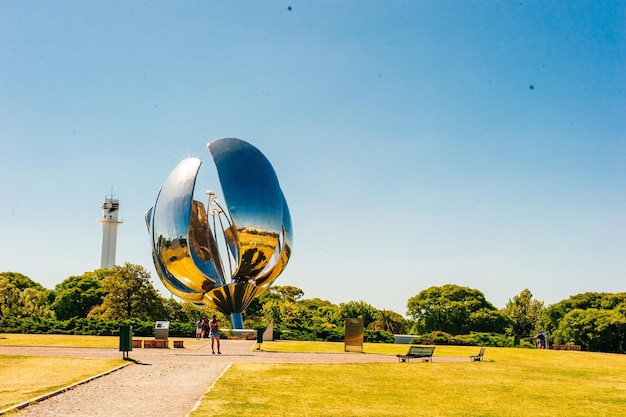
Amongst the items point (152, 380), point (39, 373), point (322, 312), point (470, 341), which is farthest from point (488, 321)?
point (39, 373)

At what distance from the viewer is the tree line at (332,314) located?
3775cm

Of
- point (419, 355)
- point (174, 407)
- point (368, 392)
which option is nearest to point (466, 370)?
point (419, 355)

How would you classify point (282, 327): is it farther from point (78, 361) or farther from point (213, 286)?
point (78, 361)

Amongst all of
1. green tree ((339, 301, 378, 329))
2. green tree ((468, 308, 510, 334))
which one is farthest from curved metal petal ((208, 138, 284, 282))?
green tree ((468, 308, 510, 334))

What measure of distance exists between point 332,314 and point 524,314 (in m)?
21.1

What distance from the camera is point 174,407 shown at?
36.5 feet

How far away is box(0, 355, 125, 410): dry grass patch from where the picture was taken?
12.3 m

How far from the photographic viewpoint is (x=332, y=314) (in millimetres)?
65938

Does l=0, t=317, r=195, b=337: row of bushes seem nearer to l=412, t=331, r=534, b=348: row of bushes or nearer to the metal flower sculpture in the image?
the metal flower sculpture

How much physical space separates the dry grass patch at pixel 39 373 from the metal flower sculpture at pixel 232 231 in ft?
49.4

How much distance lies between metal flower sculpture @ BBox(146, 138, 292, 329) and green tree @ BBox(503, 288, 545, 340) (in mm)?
34792

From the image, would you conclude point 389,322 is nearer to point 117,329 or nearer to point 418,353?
point 117,329

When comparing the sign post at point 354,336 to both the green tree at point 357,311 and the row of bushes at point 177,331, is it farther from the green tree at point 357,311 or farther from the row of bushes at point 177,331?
the green tree at point 357,311

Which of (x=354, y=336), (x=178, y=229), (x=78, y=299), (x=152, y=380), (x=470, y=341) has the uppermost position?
(x=178, y=229)
